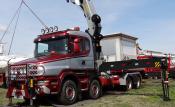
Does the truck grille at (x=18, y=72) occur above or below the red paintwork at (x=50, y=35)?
below

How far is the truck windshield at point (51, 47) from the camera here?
1309 centimetres

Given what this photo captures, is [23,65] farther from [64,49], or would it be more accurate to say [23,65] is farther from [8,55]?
[8,55]

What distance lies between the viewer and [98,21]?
16547 millimetres

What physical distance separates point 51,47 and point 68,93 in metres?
2.04

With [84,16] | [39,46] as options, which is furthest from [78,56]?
[84,16]

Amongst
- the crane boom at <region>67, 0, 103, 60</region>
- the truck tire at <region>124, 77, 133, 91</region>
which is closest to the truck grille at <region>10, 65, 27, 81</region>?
the crane boom at <region>67, 0, 103, 60</region>

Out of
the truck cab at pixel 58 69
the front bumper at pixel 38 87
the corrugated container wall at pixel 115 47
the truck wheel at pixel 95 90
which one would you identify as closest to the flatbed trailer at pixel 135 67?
the truck wheel at pixel 95 90

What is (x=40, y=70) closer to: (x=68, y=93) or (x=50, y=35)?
(x=68, y=93)

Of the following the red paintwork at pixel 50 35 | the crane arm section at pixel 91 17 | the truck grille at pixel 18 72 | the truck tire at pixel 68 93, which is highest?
the crane arm section at pixel 91 17

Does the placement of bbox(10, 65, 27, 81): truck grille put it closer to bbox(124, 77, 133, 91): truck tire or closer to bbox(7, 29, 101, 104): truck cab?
bbox(7, 29, 101, 104): truck cab

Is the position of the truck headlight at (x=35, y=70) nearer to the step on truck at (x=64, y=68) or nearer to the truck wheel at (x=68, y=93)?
the step on truck at (x=64, y=68)

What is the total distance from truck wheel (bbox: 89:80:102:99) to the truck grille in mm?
3310

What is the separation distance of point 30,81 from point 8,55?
38.6 feet

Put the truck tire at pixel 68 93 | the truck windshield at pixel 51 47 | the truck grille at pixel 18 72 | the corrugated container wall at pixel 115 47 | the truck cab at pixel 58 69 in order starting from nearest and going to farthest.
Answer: the truck cab at pixel 58 69 → the truck grille at pixel 18 72 → the truck tire at pixel 68 93 → the truck windshield at pixel 51 47 → the corrugated container wall at pixel 115 47
